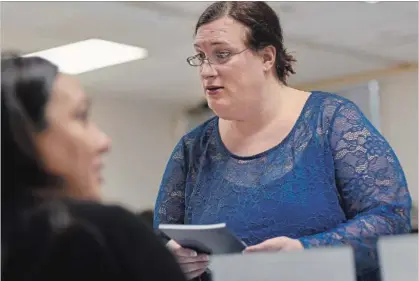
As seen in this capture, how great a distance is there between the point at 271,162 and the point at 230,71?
229 mm

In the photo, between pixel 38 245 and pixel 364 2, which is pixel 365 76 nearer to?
pixel 364 2

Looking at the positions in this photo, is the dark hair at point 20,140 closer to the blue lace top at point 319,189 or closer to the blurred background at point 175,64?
the blue lace top at point 319,189

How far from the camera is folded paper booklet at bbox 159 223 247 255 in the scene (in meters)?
1.35

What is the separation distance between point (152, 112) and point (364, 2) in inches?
141

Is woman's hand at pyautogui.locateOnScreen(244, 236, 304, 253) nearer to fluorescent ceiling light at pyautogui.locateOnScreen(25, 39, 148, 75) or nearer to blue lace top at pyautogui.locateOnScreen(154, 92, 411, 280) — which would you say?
blue lace top at pyautogui.locateOnScreen(154, 92, 411, 280)

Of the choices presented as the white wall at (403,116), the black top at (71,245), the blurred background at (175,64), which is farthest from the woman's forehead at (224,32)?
the white wall at (403,116)

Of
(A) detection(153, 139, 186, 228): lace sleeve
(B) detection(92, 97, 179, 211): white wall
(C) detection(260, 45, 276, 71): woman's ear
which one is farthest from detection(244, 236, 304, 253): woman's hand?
(B) detection(92, 97, 179, 211): white wall

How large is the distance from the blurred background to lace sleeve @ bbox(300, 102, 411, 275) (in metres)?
2.48

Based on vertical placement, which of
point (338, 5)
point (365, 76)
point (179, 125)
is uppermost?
point (338, 5)

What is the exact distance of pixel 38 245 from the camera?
0.79 metres

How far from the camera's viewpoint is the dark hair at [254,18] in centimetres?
175

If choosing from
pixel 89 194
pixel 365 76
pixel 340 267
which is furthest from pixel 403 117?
pixel 89 194

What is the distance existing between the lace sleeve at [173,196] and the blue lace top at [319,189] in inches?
1.7

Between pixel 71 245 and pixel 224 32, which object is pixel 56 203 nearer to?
pixel 71 245
